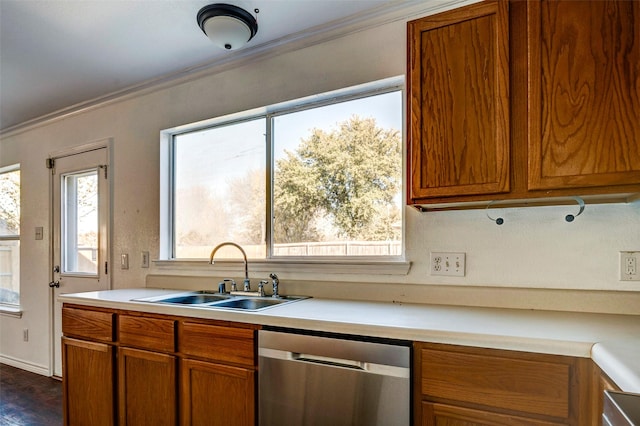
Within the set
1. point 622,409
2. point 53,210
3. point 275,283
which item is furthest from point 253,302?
point 53,210

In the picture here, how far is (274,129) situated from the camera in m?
2.46

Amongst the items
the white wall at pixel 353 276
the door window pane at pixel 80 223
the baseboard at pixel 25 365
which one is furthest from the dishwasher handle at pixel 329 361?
the baseboard at pixel 25 365

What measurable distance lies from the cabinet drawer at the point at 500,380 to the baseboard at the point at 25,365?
143 inches

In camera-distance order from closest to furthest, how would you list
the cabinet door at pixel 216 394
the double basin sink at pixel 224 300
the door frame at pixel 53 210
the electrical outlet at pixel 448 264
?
the cabinet door at pixel 216 394, the electrical outlet at pixel 448 264, the double basin sink at pixel 224 300, the door frame at pixel 53 210

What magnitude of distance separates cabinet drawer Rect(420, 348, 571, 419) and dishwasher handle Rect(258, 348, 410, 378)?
9 centimetres

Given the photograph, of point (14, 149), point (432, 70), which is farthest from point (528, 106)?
point (14, 149)

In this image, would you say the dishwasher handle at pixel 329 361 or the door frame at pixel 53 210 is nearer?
the dishwasher handle at pixel 329 361

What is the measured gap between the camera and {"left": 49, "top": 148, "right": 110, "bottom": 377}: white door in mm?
3145

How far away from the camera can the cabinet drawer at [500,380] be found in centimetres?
113

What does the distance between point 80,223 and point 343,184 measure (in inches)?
100

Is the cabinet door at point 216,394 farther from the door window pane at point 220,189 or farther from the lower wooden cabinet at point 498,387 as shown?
the door window pane at point 220,189

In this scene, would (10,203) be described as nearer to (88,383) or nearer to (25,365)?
(25,365)

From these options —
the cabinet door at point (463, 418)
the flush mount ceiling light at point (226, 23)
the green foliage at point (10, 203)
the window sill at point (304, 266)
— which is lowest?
the cabinet door at point (463, 418)

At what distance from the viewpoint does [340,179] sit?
7.25 feet
